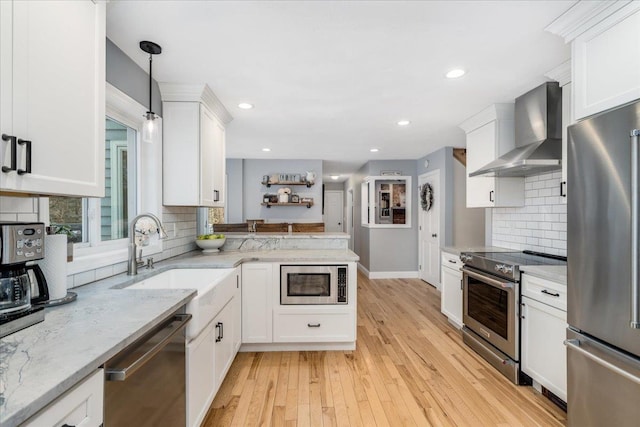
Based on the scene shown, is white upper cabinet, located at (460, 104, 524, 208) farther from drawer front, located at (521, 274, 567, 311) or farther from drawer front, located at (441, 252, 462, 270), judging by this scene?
drawer front, located at (521, 274, 567, 311)

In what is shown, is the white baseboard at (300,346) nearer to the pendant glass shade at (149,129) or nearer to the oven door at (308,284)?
the oven door at (308,284)

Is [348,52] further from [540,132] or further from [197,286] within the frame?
[197,286]

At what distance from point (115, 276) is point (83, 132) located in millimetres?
1115

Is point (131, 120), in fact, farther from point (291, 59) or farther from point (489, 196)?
point (489, 196)

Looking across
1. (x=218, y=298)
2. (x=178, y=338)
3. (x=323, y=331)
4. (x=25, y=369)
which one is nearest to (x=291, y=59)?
(x=218, y=298)

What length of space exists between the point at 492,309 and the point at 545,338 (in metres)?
0.50

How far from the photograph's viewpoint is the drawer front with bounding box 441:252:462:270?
3.29 m

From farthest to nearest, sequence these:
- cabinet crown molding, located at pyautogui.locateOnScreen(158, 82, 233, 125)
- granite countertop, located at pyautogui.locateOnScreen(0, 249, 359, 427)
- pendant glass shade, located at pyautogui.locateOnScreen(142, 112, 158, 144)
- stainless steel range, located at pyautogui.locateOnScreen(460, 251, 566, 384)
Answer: cabinet crown molding, located at pyautogui.locateOnScreen(158, 82, 233, 125) < stainless steel range, located at pyautogui.locateOnScreen(460, 251, 566, 384) < pendant glass shade, located at pyautogui.locateOnScreen(142, 112, 158, 144) < granite countertop, located at pyautogui.locateOnScreen(0, 249, 359, 427)

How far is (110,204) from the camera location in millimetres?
2201

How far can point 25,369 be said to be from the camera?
2.68ft

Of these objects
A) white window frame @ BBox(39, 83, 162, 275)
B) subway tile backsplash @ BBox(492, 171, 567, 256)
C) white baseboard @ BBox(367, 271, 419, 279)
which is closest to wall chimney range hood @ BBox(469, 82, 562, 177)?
subway tile backsplash @ BBox(492, 171, 567, 256)

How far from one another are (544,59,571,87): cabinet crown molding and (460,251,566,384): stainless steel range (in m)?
1.39

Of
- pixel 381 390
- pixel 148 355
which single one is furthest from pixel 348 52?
pixel 381 390

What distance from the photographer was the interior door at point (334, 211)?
9741 millimetres
